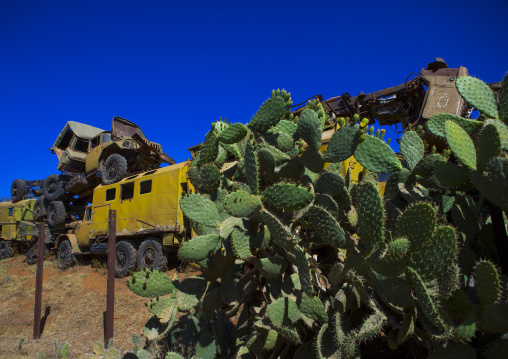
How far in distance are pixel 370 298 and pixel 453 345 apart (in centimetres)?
36

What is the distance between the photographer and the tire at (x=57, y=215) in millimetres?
12773

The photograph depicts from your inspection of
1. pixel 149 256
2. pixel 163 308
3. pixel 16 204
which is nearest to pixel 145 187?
pixel 149 256

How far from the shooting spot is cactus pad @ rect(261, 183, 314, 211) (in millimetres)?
1662

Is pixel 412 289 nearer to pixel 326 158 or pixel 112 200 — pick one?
pixel 326 158

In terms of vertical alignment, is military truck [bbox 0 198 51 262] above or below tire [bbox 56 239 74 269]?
above

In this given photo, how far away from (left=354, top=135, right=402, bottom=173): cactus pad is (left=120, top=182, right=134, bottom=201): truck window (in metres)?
8.96

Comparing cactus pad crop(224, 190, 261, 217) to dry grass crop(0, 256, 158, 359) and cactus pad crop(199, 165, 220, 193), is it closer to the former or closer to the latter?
cactus pad crop(199, 165, 220, 193)

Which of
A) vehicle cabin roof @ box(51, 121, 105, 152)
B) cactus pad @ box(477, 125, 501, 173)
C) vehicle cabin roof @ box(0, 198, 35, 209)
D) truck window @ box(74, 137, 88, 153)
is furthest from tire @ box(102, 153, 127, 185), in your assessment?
cactus pad @ box(477, 125, 501, 173)

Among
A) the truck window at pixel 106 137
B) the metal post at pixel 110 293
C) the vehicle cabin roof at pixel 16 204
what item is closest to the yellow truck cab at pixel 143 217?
the truck window at pixel 106 137

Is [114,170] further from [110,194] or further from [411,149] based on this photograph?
[411,149]

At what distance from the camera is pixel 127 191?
10.1 meters

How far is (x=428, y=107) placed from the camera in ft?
23.0

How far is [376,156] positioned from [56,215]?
13.8 m

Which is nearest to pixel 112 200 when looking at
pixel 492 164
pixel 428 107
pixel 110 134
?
pixel 110 134
